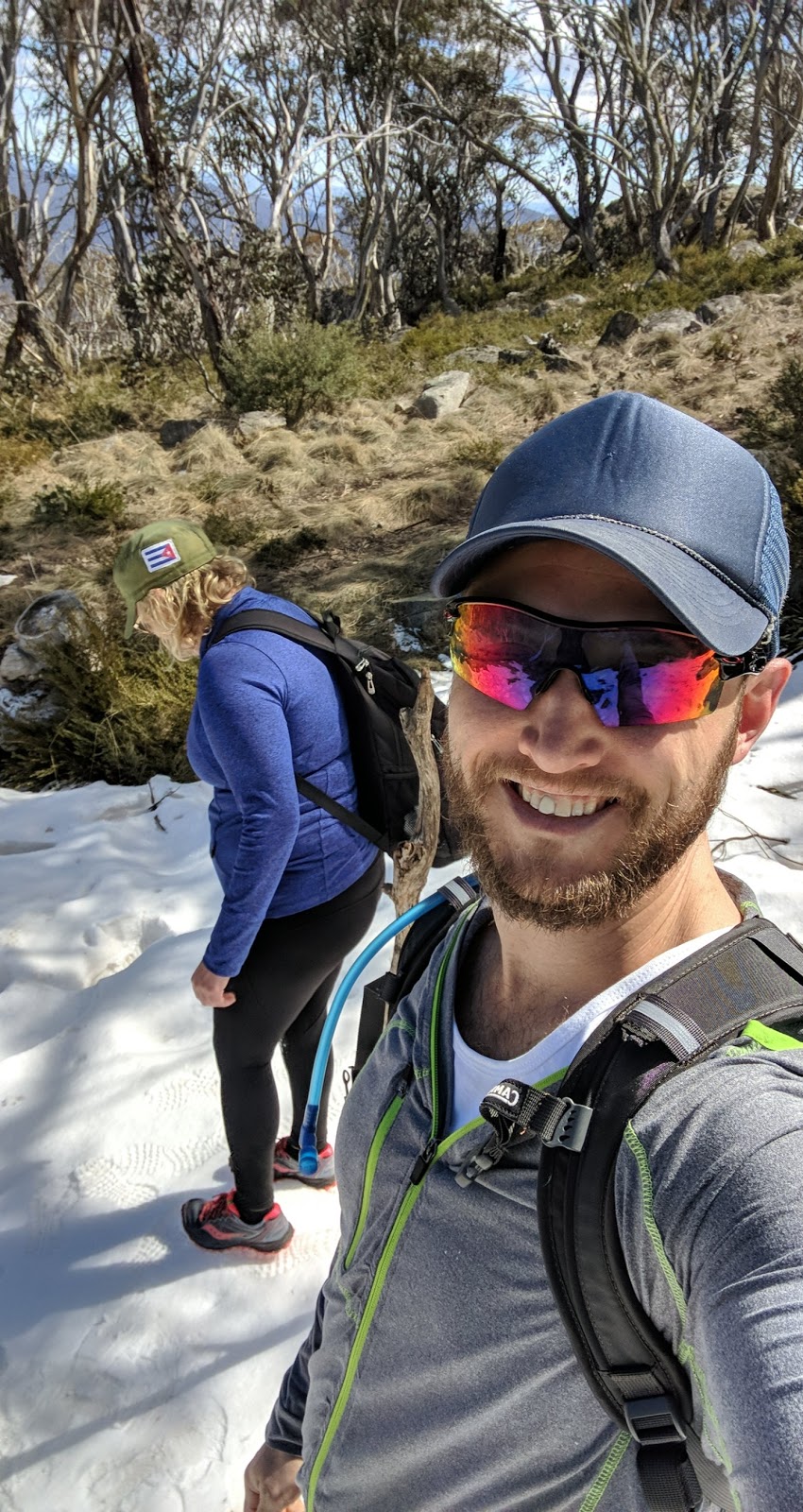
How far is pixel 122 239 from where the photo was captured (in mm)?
15688

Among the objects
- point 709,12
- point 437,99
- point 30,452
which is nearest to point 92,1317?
point 30,452

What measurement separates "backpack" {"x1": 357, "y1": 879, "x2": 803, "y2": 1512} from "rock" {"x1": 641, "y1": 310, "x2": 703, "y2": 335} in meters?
12.8

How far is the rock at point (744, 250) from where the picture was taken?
1542 centimetres

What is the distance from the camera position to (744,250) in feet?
53.4

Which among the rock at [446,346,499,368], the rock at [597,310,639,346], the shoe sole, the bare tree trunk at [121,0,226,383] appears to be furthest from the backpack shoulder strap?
the rock at [597,310,639,346]

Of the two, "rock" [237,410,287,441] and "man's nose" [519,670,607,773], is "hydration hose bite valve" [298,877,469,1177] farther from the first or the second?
"rock" [237,410,287,441]

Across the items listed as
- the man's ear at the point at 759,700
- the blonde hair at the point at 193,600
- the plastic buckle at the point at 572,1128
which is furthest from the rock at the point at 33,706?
the plastic buckle at the point at 572,1128

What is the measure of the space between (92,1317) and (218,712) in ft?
4.85

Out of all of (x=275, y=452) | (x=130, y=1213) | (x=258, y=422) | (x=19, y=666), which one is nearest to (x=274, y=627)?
(x=130, y=1213)

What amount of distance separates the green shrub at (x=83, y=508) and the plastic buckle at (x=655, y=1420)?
819 centimetres

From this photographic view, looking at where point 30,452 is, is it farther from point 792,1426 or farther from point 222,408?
point 792,1426

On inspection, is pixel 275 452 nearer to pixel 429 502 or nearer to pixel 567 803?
pixel 429 502

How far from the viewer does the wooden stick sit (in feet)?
5.84

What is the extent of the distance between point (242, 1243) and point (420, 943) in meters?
1.36
